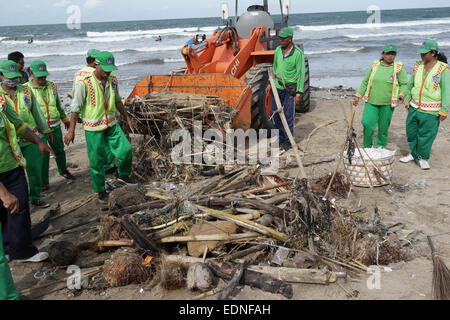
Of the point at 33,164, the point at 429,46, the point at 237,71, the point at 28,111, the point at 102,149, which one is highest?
the point at 429,46

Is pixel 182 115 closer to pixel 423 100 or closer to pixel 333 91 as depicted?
pixel 423 100

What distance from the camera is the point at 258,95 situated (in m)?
6.39

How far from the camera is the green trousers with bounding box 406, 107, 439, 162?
540 cm

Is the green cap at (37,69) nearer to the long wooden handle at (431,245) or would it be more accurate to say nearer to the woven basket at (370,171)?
the woven basket at (370,171)

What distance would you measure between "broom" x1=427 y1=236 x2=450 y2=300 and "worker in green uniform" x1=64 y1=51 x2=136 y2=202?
3.73 m

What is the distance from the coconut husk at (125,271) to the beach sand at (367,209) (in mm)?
65

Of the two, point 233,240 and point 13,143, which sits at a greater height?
point 13,143

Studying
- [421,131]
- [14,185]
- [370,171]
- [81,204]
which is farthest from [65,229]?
[421,131]

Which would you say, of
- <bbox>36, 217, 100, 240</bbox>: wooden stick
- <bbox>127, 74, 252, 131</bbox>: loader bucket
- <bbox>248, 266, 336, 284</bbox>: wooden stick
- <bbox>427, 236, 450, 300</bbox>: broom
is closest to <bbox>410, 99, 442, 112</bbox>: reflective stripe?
<bbox>127, 74, 252, 131</bbox>: loader bucket

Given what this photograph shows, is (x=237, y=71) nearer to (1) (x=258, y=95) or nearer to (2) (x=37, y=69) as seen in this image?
(1) (x=258, y=95)

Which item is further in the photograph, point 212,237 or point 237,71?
point 237,71

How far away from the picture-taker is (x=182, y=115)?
5.45m

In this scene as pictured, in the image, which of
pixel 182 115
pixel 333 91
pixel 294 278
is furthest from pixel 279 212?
pixel 333 91

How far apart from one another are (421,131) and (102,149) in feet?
15.3
